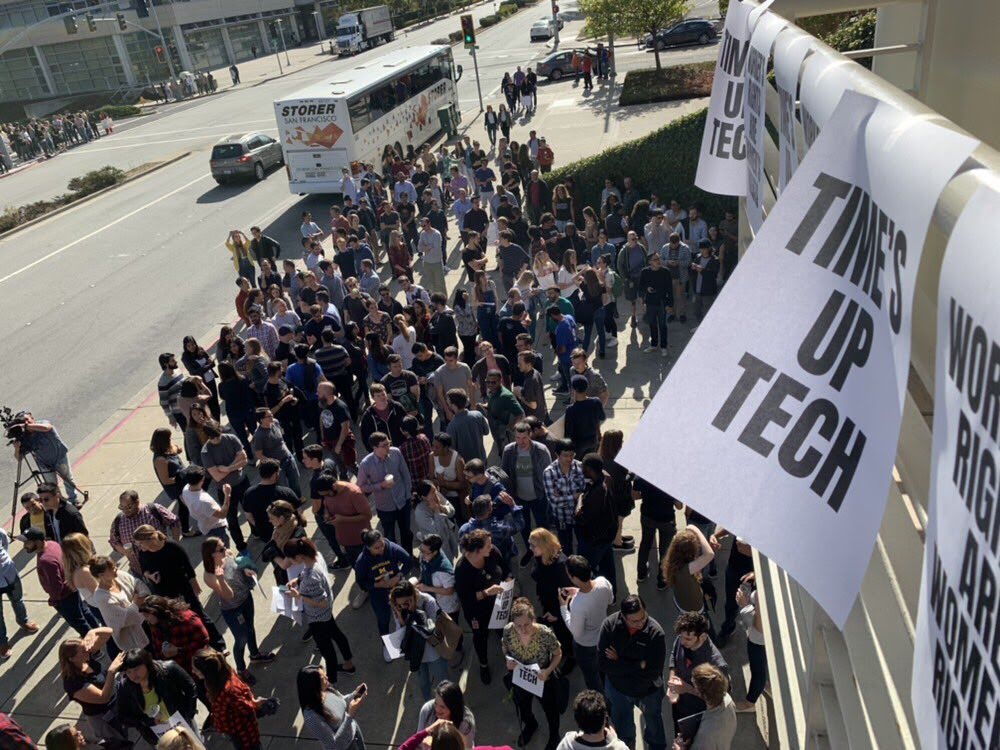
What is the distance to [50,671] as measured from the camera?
8172mm

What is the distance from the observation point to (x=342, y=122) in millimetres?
23062

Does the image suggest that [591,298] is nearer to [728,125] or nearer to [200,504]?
[728,125]

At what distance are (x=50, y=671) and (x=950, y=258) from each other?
30.0ft

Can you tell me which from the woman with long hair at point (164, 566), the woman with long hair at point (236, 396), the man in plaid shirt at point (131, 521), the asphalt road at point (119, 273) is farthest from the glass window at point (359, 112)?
the woman with long hair at point (164, 566)

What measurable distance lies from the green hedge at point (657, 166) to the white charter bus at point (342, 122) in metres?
6.58

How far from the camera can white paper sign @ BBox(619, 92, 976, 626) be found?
1.72 m

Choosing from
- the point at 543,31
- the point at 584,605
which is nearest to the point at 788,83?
the point at 584,605

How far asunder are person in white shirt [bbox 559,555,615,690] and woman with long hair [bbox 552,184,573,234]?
33.5 feet

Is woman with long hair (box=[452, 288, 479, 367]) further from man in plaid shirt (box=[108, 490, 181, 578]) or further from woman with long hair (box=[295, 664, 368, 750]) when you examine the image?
woman with long hair (box=[295, 664, 368, 750])

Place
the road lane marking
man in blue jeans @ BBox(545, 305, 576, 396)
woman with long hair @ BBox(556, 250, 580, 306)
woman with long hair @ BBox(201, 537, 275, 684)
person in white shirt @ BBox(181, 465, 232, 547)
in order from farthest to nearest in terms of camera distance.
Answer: the road lane marking < woman with long hair @ BBox(556, 250, 580, 306) < man in blue jeans @ BBox(545, 305, 576, 396) < person in white shirt @ BBox(181, 465, 232, 547) < woman with long hair @ BBox(201, 537, 275, 684)

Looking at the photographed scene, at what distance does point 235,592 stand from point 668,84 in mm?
27151

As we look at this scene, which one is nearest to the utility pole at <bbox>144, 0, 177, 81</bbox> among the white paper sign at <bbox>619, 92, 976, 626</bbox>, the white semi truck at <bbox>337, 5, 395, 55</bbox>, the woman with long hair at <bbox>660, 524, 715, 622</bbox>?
the white semi truck at <bbox>337, 5, 395, 55</bbox>

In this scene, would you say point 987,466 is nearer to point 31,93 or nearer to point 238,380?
point 238,380

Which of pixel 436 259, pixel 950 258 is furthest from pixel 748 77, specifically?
pixel 436 259
